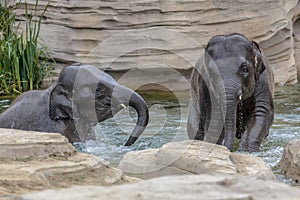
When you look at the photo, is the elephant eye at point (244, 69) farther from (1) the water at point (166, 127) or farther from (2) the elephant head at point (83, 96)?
(2) the elephant head at point (83, 96)

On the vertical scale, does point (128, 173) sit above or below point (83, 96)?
below

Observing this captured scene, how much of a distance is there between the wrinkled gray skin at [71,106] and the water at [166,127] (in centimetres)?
29

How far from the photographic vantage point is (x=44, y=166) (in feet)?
15.7

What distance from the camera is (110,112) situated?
27.6 ft

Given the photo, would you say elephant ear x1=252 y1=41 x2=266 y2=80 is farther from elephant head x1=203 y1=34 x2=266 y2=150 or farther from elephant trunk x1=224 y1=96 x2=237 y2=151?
elephant trunk x1=224 y1=96 x2=237 y2=151

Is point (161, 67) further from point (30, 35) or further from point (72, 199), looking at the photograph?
point (72, 199)

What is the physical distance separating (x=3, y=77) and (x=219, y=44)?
621cm

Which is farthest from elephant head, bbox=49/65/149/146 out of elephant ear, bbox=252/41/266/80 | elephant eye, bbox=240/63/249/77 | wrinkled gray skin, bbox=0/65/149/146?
elephant ear, bbox=252/41/266/80

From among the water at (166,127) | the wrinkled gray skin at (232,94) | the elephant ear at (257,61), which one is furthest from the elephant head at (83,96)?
the elephant ear at (257,61)

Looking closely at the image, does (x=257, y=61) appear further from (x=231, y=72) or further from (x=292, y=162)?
(x=292, y=162)

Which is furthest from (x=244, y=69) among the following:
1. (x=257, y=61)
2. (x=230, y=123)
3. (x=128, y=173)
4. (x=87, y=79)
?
(x=128, y=173)

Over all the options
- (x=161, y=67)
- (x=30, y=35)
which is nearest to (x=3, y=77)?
(x=30, y=35)

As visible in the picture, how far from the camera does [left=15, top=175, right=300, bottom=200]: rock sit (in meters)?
2.78

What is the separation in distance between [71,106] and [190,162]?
2.66m
